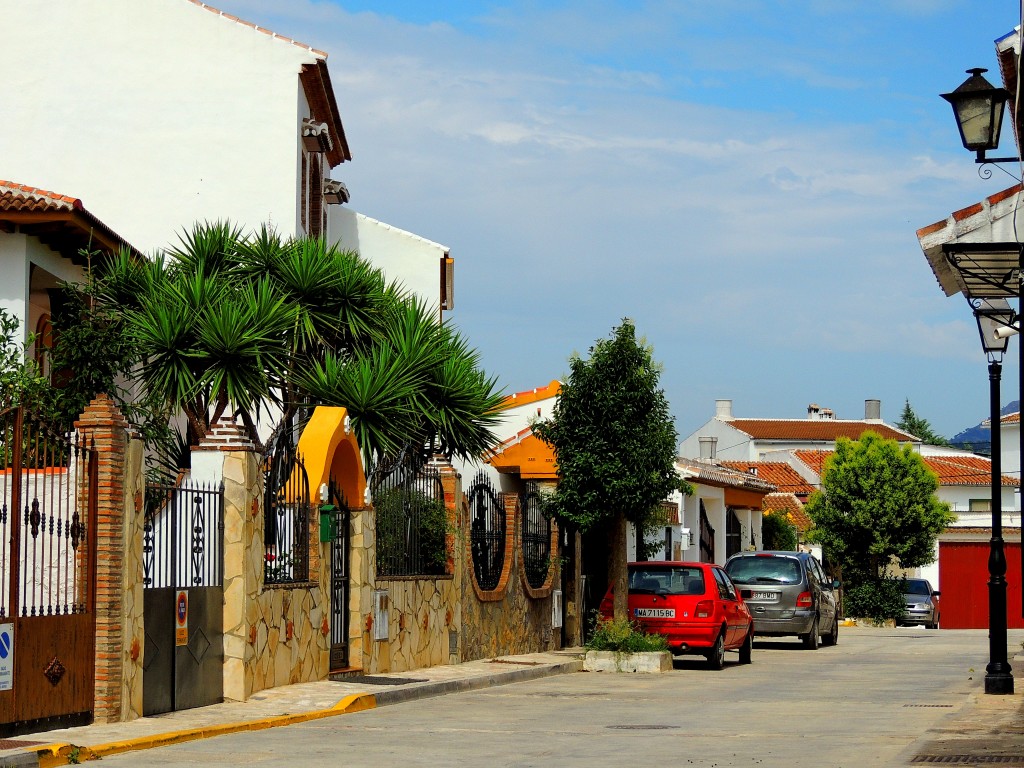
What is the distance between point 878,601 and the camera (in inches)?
1826

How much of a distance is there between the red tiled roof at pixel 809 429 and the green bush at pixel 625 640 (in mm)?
65415

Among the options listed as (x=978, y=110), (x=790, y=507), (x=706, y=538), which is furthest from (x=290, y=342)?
(x=790, y=507)

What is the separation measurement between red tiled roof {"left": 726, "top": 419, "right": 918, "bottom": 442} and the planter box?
65.6 metres

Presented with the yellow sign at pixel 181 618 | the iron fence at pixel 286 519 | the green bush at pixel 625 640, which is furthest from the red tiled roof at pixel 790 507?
the yellow sign at pixel 181 618

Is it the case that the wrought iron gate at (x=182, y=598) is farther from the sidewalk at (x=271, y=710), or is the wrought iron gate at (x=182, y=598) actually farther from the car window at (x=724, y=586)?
the car window at (x=724, y=586)

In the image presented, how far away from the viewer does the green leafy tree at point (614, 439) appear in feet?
82.5

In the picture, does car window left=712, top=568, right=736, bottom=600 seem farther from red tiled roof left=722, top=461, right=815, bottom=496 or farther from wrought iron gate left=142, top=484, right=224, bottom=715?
red tiled roof left=722, top=461, right=815, bottom=496

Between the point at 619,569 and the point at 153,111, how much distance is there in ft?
41.9

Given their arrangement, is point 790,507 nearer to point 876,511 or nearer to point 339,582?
point 876,511

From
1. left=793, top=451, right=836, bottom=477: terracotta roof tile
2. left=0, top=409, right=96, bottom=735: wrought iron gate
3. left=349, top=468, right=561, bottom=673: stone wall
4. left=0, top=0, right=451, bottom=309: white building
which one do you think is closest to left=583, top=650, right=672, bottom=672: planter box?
left=349, top=468, right=561, bottom=673: stone wall

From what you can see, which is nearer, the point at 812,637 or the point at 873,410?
the point at 812,637

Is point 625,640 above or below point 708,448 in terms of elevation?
below

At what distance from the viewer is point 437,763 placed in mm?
11297

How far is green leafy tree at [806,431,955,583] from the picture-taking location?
46.6 metres
